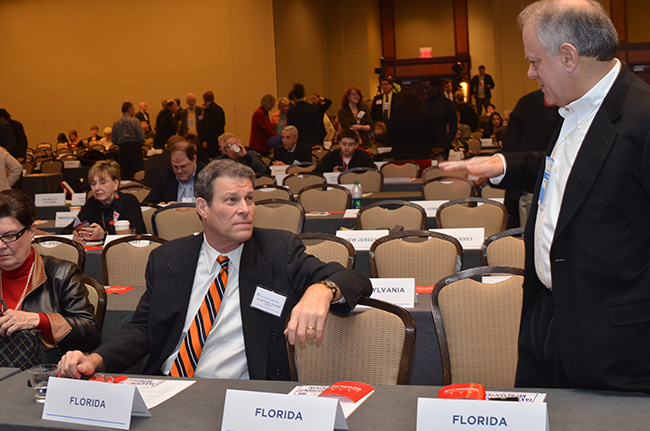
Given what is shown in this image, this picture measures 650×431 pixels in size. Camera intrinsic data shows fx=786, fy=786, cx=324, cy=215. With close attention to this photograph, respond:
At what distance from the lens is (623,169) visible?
1765mm

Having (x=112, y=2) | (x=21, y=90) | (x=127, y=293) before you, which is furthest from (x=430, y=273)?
(x=21, y=90)

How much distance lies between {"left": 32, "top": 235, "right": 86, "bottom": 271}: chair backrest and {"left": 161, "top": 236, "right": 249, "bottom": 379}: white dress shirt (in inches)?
80.8

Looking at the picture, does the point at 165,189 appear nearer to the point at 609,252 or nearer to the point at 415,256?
the point at 415,256

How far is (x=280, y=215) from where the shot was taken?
19.1ft

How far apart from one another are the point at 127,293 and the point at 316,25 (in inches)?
626

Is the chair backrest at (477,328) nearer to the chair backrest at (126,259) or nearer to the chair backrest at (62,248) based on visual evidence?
the chair backrest at (126,259)

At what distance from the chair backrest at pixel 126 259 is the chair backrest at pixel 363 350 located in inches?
86.5

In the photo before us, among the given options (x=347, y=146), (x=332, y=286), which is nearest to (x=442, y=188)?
(x=347, y=146)

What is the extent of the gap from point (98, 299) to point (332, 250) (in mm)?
1286

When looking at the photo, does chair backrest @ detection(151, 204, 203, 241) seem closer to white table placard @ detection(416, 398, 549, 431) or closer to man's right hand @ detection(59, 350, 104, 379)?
man's right hand @ detection(59, 350, 104, 379)

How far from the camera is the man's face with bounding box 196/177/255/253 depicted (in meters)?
2.62

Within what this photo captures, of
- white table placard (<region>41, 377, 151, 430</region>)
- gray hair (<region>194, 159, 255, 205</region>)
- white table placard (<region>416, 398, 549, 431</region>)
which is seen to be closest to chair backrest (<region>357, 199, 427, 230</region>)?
gray hair (<region>194, 159, 255, 205</region>)

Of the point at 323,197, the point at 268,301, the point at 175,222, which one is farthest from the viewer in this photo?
the point at 323,197

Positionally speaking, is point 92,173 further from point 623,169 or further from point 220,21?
point 220,21
